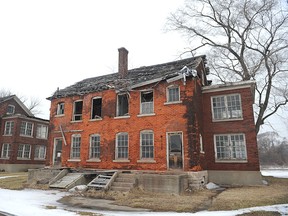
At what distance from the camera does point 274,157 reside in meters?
82.5

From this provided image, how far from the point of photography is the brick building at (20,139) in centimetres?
3086

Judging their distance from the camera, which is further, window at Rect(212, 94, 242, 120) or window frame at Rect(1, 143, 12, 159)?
window frame at Rect(1, 143, 12, 159)

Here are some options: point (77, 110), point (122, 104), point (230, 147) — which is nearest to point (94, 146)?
point (122, 104)

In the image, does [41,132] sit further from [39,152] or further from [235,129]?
[235,129]

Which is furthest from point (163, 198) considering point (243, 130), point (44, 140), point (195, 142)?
point (44, 140)

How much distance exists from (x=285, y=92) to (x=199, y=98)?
538 inches

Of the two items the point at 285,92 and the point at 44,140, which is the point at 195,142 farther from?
the point at 44,140

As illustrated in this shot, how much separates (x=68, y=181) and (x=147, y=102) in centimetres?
798

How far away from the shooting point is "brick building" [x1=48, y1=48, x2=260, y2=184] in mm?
15883

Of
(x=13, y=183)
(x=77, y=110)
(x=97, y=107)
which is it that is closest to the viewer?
(x=13, y=183)

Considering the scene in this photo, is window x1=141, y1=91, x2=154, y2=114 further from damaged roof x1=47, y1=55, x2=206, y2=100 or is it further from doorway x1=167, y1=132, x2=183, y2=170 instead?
doorway x1=167, y1=132, x2=183, y2=170

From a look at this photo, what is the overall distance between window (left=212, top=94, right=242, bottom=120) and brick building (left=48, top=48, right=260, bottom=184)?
0.07m

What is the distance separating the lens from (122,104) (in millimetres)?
19125

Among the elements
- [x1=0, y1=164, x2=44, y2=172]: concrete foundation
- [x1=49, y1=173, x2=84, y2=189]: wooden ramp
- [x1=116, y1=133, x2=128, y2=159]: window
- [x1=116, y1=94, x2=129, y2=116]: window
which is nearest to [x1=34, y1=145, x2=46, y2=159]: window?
[x1=0, y1=164, x2=44, y2=172]: concrete foundation
